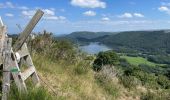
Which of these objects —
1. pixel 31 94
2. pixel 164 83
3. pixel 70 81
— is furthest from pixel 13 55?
pixel 164 83

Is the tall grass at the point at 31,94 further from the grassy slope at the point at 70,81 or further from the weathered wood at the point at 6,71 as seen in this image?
the grassy slope at the point at 70,81

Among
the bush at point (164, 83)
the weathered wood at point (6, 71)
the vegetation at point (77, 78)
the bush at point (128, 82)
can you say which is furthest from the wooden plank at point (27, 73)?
the bush at point (164, 83)

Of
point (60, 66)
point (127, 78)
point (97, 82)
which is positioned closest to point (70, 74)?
point (60, 66)

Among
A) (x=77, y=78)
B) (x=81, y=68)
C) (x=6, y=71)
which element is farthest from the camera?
(x=81, y=68)

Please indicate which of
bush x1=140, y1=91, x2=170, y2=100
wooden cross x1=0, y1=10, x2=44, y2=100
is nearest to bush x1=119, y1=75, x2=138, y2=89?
bush x1=140, y1=91, x2=170, y2=100

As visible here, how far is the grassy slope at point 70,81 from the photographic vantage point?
8.58 metres

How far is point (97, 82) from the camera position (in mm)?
10727

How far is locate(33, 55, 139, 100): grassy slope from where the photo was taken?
8.58m

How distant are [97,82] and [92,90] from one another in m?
1.18

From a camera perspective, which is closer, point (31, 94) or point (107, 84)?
point (31, 94)

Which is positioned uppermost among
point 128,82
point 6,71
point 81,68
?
point 6,71

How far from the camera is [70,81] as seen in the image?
9.30 metres

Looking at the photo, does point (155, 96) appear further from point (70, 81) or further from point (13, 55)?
point (13, 55)

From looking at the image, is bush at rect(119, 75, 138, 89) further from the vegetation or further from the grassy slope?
the grassy slope
